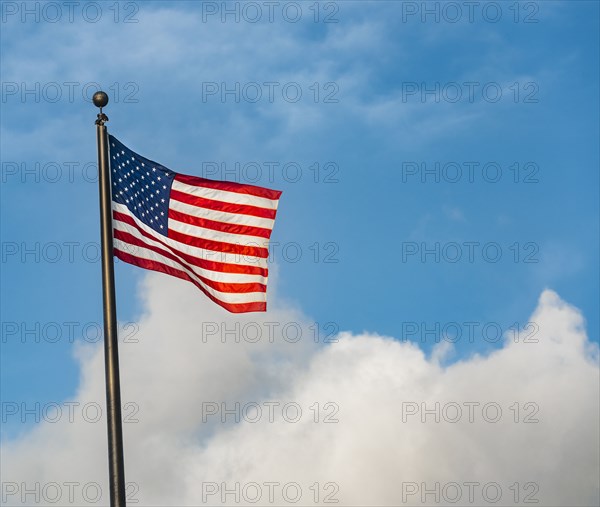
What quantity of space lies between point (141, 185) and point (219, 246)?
1.80m

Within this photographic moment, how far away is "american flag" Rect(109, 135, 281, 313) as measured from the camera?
1695cm

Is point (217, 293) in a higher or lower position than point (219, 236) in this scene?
lower

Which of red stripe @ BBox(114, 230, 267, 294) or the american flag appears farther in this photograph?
red stripe @ BBox(114, 230, 267, 294)

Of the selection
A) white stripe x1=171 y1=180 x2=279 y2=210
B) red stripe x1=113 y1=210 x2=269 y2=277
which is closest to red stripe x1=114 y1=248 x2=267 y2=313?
red stripe x1=113 y1=210 x2=269 y2=277

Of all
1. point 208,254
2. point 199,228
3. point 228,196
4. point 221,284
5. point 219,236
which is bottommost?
point 221,284

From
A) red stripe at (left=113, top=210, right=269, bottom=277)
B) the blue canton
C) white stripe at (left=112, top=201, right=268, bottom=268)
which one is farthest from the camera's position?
red stripe at (left=113, top=210, right=269, bottom=277)

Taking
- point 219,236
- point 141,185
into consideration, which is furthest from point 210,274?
point 141,185

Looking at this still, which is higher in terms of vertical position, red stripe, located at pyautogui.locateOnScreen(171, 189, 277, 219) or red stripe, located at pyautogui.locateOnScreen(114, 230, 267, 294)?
red stripe, located at pyautogui.locateOnScreen(171, 189, 277, 219)

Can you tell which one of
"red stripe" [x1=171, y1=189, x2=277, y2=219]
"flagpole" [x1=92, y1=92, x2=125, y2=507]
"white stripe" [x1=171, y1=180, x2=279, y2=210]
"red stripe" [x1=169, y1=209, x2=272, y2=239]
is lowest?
"flagpole" [x1=92, y1=92, x2=125, y2=507]

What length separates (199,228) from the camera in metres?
17.5

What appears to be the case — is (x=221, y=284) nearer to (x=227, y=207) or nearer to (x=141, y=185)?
(x=227, y=207)

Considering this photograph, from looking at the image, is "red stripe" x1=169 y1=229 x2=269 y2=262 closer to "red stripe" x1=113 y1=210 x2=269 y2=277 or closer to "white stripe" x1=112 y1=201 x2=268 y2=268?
"white stripe" x1=112 y1=201 x2=268 y2=268

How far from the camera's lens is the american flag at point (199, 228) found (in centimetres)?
1695

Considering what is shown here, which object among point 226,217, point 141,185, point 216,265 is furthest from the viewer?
point 226,217
